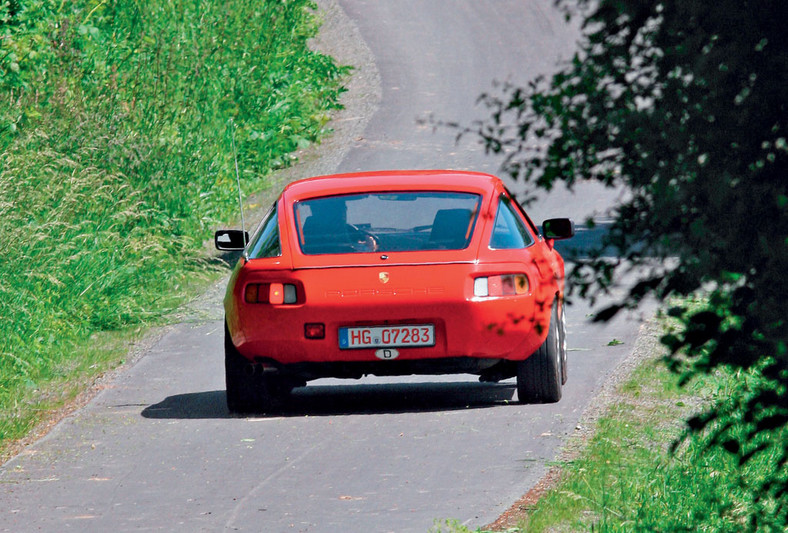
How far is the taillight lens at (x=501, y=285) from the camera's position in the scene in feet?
32.6

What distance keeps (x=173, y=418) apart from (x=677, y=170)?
22.0 feet

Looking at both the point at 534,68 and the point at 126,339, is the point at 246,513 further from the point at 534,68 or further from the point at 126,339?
the point at 534,68

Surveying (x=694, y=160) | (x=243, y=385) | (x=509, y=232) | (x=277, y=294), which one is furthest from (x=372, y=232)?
(x=694, y=160)

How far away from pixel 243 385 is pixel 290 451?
48.4 inches

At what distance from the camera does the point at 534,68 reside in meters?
32.5

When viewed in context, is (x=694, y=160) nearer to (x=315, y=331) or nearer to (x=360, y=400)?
(x=315, y=331)

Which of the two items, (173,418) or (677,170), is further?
(173,418)

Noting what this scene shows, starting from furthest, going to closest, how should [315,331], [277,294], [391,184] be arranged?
[391,184], [277,294], [315,331]

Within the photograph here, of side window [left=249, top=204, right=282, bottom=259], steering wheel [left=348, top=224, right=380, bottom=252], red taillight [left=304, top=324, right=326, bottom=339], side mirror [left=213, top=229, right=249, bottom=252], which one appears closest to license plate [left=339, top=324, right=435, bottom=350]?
red taillight [left=304, top=324, right=326, bottom=339]

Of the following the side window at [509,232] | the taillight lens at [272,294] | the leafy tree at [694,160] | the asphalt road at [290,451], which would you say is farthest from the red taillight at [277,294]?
the leafy tree at [694,160]

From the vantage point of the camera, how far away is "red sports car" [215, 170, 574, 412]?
9.85 m

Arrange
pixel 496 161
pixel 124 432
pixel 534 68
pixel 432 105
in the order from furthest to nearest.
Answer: pixel 534 68 < pixel 432 105 < pixel 496 161 < pixel 124 432

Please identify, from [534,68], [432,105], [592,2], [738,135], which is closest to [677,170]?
[738,135]

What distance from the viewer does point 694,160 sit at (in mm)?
4586
